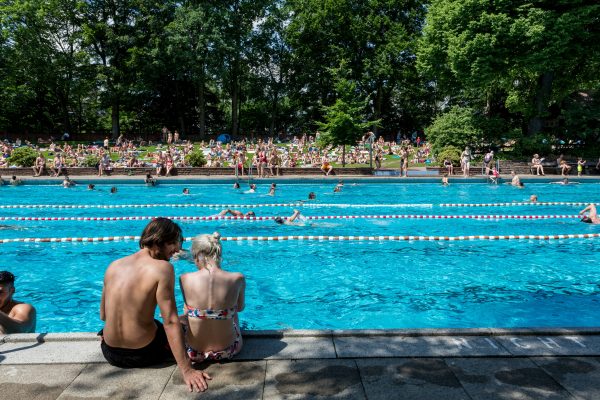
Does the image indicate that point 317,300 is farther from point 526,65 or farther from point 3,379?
point 526,65

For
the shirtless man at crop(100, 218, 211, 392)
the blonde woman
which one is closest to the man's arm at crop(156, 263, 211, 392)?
the shirtless man at crop(100, 218, 211, 392)

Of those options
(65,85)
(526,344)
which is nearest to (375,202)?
(526,344)

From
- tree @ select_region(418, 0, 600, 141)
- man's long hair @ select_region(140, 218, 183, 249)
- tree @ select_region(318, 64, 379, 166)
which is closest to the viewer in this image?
man's long hair @ select_region(140, 218, 183, 249)

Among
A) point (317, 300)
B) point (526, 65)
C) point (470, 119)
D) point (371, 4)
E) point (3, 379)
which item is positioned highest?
point (371, 4)

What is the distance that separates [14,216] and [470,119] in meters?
27.9

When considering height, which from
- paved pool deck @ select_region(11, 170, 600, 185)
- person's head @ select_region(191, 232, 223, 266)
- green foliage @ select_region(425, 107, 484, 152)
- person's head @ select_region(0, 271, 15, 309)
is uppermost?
green foliage @ select_region(425, 107, 484, 152)

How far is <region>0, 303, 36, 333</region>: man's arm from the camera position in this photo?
16.7 ft

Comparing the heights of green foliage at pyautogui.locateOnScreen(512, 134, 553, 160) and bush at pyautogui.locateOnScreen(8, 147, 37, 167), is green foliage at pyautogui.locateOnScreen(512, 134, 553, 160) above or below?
above

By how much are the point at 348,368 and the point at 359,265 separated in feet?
22.6

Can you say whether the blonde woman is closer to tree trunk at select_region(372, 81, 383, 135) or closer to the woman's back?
the woman's back

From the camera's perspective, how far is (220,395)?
364cm

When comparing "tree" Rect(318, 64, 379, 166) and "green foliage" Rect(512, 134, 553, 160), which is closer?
"tree" Rect(318, 64, 379, 166)

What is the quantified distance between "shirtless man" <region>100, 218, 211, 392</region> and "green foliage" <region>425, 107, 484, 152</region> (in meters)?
31.4

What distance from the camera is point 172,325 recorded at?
3770mm
